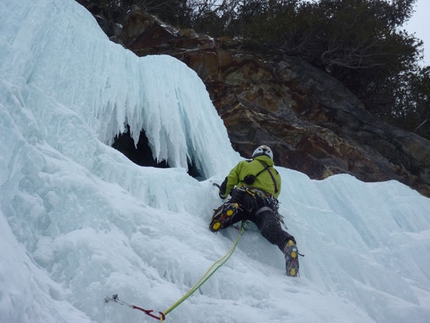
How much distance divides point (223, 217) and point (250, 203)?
37 cm

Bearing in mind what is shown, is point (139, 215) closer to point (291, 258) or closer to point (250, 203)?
point (250, 203)

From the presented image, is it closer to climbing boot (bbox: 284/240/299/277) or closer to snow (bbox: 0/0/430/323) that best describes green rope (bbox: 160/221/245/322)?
snow (bbox: 0/0/430/323)

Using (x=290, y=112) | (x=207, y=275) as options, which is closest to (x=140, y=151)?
(x=207, y=275)

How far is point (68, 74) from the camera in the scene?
5.10 metres

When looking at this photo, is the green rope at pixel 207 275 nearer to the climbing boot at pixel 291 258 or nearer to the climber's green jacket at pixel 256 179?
the climbing boot at pixel 291 258

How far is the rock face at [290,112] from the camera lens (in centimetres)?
961

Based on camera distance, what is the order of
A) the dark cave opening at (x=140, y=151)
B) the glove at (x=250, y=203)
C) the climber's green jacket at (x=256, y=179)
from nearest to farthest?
the glove at (x=250, y=203), the climber's green jacket at (x=256, y=179), the dark cave opening at (x=140, y=151)

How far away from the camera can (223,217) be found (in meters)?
4.34

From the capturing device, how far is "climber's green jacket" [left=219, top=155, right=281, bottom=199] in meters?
4.81

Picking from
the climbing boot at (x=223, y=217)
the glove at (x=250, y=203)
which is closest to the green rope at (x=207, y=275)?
the climbing boot at (x=223, y=217)

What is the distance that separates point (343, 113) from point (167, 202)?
8.84 m

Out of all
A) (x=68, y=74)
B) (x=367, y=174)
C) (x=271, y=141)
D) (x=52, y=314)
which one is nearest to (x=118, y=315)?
(x=52, y=314)

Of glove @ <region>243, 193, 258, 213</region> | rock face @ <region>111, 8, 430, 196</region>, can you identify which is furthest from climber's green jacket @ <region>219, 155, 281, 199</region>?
rock face @ <region>111, 8, 430, 196</region>

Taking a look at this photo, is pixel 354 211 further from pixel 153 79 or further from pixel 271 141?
pixel 153 79
